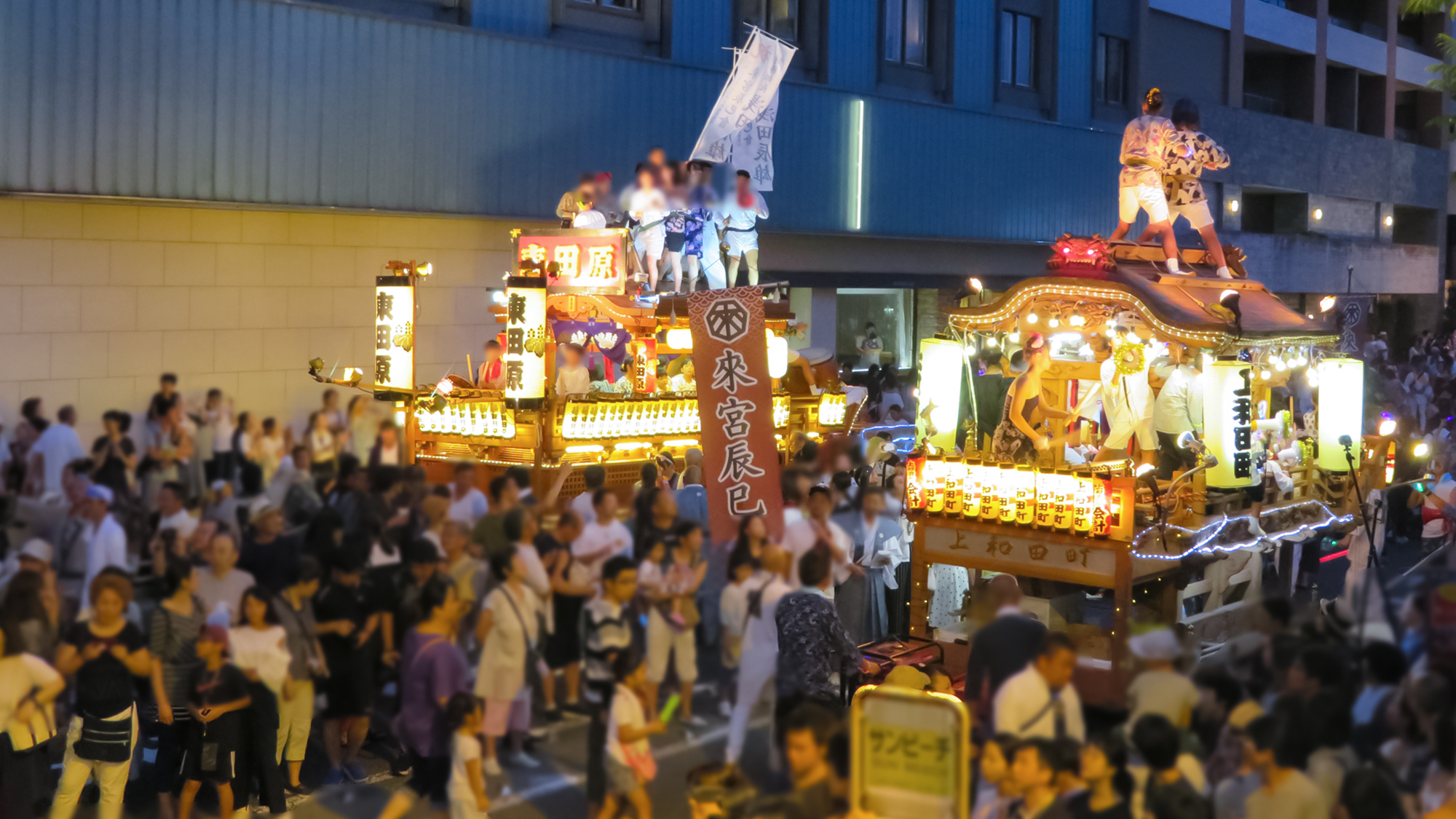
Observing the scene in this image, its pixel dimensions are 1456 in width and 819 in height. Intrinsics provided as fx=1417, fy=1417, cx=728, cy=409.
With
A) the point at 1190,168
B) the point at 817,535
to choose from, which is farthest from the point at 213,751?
the point at 1190,168

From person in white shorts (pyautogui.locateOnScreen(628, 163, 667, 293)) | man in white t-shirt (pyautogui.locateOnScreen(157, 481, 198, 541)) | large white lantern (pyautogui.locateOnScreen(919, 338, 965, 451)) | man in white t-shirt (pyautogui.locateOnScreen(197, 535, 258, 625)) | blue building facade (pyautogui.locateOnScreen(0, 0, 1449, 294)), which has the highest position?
blue building facade (pyautogui.locateOnScreen(0, 0, 1449, 294))

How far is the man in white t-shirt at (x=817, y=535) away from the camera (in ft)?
24.6

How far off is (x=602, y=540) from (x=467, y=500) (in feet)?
1.98

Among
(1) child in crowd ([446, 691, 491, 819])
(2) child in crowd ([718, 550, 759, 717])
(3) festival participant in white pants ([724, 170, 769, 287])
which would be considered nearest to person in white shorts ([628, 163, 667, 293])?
(3) festival participant in white pants ([724, 170, 769, 287])

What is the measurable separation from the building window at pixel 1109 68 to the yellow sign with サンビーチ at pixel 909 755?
22878 millimetres

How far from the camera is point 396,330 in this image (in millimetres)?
11953

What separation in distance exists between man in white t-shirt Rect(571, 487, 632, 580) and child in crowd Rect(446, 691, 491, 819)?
73cm

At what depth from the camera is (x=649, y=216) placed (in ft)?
49.8

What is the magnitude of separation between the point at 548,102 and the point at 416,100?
76.8 inches

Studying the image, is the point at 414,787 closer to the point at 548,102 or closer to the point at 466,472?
the point at 466,472

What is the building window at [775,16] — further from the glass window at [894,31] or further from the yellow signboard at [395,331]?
the yellow signboard at [395,331]

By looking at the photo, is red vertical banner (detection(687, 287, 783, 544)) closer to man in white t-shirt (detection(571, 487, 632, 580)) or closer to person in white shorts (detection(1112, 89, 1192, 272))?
man in white t-shirt (detection(571, 487, 632, 580))

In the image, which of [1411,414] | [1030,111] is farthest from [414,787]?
[1030,111]

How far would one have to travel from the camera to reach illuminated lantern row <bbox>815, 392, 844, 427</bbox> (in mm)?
15805
